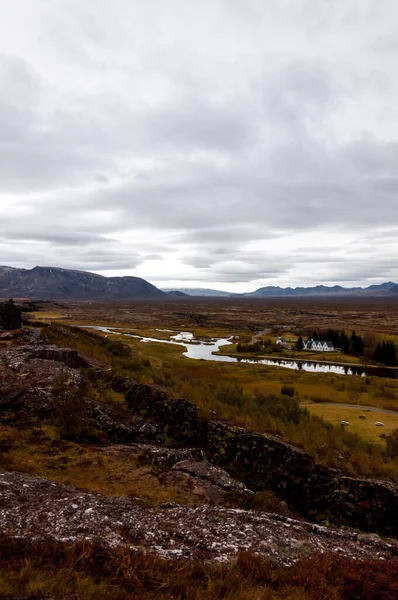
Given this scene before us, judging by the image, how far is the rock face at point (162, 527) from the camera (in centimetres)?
736

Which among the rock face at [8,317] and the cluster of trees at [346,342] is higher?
the rock face at [8,317]

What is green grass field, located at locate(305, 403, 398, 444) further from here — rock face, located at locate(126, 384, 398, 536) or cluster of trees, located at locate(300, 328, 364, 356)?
cluster of trees, located at locate(300, 328, 364, 356)

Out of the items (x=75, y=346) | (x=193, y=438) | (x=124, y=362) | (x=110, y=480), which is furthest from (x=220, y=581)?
(x=75, y=346)

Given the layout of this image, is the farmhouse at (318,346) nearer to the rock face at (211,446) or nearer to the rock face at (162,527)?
the rock face at (211,446)

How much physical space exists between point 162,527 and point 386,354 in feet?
309

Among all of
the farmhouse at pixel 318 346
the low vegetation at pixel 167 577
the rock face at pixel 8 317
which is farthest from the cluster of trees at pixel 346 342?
the low vegetation at pixel 167 577

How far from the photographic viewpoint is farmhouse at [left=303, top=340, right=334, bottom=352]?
103688 mm

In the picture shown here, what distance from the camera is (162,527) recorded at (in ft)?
26.9

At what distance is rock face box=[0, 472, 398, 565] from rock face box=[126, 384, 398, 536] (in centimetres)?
351

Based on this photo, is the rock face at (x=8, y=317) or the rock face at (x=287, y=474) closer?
the rock face at (x=287, y=474)

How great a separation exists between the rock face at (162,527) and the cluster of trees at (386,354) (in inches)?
3508

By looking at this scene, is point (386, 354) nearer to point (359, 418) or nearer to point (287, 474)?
point (359, 418)

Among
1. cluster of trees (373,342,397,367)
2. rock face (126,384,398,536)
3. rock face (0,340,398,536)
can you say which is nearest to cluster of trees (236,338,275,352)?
cluster of trees (373,342,397,367)

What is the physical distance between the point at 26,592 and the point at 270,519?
6.51 metres
